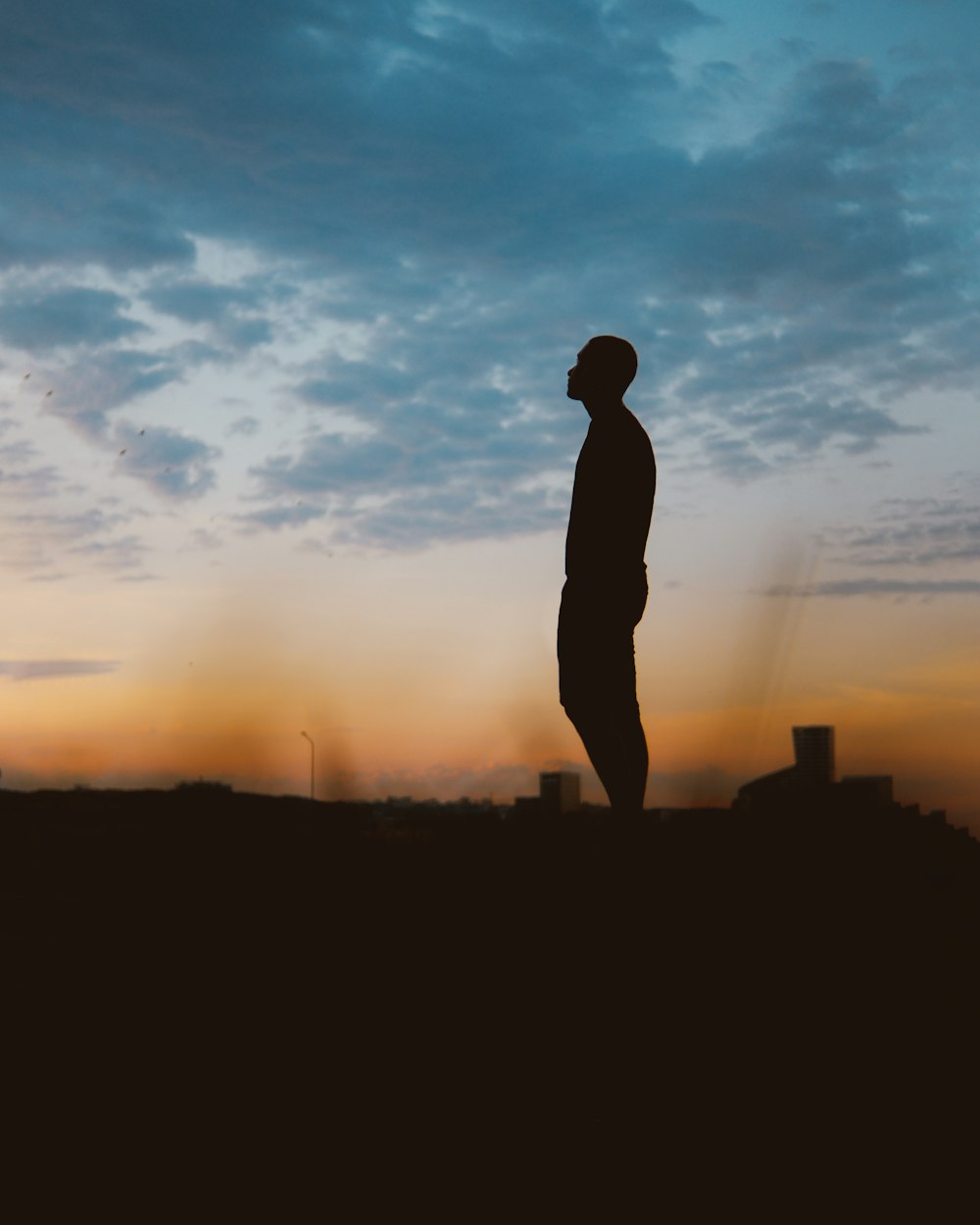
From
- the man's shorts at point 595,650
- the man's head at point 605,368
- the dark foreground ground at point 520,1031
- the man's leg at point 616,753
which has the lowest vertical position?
the dark foreground ground at point 520,1031

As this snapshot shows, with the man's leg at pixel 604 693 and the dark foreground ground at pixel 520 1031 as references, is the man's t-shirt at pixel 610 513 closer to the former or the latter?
the man's leg at pixel 604 693

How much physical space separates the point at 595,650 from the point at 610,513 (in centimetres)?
79

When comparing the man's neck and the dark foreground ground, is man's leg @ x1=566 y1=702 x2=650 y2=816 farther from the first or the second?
the man's neck

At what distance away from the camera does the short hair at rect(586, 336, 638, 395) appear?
8.00 metres

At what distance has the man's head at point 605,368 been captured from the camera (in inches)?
315

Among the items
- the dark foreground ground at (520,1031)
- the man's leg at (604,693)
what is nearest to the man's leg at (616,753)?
the man's leg at (604,693)

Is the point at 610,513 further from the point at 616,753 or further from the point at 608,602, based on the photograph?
the point at 616,753

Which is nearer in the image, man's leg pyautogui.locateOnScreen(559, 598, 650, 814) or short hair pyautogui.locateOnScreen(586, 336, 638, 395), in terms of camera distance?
man's leg pyautogui.locateOnScreen(559, 598, 650, 814)

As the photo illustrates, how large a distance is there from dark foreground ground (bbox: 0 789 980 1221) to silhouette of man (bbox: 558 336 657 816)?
0.47m

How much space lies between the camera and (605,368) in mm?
8000

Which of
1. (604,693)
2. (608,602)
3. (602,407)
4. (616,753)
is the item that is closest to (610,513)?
(608,602)

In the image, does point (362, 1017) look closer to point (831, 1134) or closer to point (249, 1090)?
point (249, 1090)

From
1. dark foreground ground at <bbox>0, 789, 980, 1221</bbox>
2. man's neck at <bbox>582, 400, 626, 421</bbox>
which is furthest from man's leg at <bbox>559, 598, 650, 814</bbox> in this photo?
man's neck at <bbox>582, 400, 626, 421</bbox>

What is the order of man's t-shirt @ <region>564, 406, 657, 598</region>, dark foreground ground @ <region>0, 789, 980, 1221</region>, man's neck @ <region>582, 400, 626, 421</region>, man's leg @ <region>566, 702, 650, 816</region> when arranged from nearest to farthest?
1. dark foreground ground @ <region>0, 789, 980, 1221</region>
2. man's leg @ <region>566, 702, 650, 816</region>
3. man's t-shirt @ <region>564, 406, 657, 598</region>
4. man's neck @ <region>582, 400, 626, 421</region>
